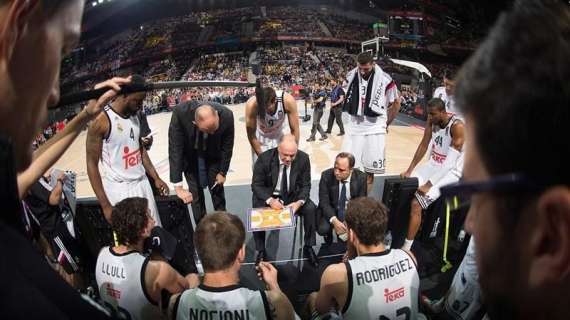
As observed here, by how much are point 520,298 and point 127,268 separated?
253 centimetres

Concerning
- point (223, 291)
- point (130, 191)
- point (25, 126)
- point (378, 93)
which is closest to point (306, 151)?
point (378, 93)

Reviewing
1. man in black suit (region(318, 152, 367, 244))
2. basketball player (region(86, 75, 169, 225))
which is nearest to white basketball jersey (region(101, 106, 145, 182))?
basketball player (region(86, 75, 169, 225))

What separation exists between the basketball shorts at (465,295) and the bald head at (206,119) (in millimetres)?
2925

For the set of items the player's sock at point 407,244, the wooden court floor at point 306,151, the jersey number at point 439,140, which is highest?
the jersey number at point 439,140

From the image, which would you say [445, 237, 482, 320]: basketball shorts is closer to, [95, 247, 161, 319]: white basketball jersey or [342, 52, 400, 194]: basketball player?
[95, 247, 161, 319]: white basketball jersey

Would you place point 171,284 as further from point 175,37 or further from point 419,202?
point 175,37

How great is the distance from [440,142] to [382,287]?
2885mm

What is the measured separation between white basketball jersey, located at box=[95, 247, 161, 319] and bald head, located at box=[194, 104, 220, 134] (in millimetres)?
1938

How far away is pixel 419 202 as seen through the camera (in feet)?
14.3

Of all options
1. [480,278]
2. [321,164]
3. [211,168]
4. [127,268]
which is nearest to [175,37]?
[321,164]

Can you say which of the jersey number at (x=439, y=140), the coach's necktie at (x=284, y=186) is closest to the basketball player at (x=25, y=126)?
the coach's necktie at (x=284, y=186)

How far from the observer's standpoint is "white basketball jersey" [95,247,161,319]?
2.54m

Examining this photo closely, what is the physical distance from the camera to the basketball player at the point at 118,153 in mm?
3805

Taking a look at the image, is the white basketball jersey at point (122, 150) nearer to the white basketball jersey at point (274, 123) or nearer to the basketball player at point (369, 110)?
the white basketball jersey at point (274, 123)
